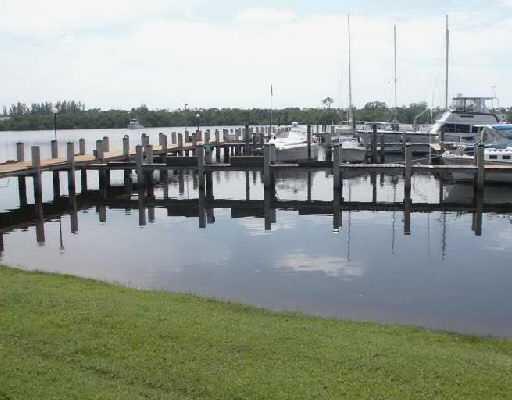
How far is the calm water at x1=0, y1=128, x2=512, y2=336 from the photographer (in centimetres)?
1428

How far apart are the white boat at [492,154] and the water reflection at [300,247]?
744 millimetres

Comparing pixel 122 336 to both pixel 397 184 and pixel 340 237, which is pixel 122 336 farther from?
pixel 397 184

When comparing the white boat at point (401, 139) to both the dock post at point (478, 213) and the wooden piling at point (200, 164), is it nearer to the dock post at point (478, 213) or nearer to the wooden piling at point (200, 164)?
the dock post at point (478, 213)

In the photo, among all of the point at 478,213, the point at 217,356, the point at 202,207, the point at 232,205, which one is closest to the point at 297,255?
the point at 217,356

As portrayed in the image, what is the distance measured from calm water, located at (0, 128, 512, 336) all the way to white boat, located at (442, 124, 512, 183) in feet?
3.02

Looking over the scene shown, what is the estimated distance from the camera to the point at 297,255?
19.3m

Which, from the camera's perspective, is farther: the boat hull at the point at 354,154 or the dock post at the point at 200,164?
the boat hull at the point at 354,154

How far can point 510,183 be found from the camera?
33.4m

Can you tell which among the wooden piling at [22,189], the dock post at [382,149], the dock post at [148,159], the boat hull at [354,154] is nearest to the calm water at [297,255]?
the wooden piling at [22,189]

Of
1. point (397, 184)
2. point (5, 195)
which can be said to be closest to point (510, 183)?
point (397, 184)

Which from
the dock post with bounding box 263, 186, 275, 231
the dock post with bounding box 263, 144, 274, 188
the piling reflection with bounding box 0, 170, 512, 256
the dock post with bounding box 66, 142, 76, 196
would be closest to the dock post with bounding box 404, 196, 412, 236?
the piling reflection with bounding box 0, 170, 512, 256

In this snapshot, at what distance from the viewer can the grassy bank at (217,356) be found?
24.1ft

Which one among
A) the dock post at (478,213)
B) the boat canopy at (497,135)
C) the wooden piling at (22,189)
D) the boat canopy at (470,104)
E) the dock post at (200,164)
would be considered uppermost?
the boat canopy at (470,104)

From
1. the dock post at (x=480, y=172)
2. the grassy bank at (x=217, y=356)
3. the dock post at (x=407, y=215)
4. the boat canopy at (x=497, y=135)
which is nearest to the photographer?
the grassy bank at (x=217, y=356)
